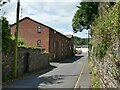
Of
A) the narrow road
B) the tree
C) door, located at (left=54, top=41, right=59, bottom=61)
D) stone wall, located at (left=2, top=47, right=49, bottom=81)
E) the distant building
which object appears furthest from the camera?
door, located at (left=54, top=41, right=59, bottom=61)

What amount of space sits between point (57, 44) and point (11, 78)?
131 ft

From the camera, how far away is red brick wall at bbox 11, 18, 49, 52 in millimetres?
56031

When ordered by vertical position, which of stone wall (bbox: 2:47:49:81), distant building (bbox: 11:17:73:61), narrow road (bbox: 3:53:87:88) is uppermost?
distant building (bbox: 11:17:73:61)

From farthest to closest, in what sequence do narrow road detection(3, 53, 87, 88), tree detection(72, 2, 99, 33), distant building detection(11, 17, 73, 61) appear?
distant building detection(11, 17, 73, 61) → tree detection(72, 2, 99, 33) → narrow road detection(3, 53, 87, 88)

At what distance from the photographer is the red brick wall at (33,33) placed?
5603 cm

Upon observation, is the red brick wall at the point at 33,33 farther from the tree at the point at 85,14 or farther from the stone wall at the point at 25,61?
the stone wall at the point at 25,61

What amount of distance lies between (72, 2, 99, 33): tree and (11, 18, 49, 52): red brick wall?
13348 millimetres

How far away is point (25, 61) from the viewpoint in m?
29.2

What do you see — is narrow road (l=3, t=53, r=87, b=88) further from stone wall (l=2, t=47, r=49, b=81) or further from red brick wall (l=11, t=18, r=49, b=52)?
red brick wall (l=11, t=18, r=49, b=52)

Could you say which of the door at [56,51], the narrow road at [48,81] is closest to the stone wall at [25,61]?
the narrow road at [48,81]

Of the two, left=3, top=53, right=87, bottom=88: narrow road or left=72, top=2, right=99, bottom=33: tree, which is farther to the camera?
left=72, top=2, right=99, bottom=33: tree

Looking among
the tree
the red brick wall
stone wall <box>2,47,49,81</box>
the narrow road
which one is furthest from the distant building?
the narrow road

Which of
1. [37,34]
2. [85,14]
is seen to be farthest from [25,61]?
[37,34]

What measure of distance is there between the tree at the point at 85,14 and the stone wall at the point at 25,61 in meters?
5.58
